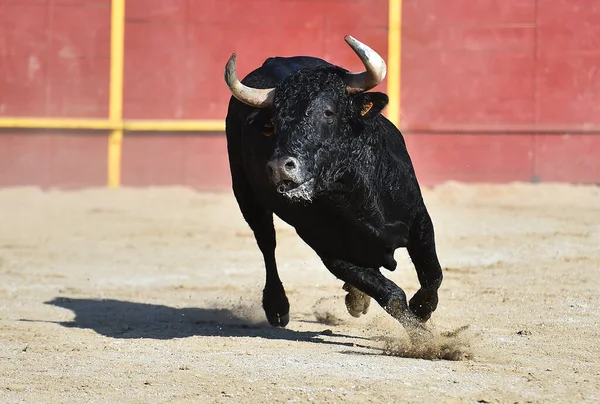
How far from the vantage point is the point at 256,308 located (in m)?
6.77

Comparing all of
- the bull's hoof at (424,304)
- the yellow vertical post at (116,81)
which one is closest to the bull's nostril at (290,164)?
the bull's hoof at (424,304)

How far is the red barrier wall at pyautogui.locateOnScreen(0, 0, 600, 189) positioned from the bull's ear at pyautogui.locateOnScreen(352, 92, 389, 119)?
5865 mm

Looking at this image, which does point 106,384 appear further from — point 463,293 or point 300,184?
point 463,293

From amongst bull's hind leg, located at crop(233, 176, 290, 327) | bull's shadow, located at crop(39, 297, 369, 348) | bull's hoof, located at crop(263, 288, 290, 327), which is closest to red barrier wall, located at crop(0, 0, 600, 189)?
bull's shadow, located at crop(39, 297, 369, 348)

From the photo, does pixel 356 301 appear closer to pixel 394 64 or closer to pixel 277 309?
pixel 277 309

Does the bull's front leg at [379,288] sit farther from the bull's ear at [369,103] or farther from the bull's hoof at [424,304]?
the bull's ear at [369,103]

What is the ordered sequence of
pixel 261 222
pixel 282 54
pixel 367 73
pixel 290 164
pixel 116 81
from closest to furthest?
1. pixel 290 164
2. pixel 367 73
3. pixel 261 222
4. pixel 282 54
5. pixel 116 81

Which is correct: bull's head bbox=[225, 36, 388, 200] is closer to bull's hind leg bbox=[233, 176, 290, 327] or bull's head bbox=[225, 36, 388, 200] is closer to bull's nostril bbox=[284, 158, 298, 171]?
bull's nostril bbox=[284, 158, 298, 171]

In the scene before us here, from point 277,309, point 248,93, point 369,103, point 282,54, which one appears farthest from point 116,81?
→ point 369,103

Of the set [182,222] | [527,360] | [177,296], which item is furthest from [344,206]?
[182,222]

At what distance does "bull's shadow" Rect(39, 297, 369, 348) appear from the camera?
228 inches

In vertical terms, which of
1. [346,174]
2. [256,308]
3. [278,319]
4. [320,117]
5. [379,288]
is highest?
[320,117]

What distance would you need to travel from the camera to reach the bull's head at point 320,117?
16.3ft

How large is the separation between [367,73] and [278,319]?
1501 mm
